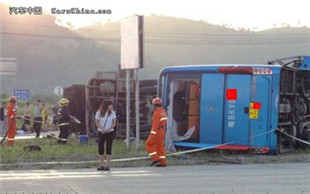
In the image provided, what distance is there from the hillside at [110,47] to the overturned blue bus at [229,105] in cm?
5927

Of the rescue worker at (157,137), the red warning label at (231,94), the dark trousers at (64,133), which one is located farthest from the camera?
the dark trousers at (64,133)

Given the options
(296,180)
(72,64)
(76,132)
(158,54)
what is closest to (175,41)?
(158,54)

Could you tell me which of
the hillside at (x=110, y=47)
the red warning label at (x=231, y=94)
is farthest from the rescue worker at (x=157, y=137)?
the hillside at (x=110, y=47)

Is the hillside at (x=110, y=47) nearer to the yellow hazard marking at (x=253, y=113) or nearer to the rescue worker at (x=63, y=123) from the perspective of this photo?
the rescue worker at (x=63, y=123)

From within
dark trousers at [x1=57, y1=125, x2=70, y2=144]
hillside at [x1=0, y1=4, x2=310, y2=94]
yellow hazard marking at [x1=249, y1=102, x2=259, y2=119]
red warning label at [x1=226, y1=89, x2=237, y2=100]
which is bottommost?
dark trousers at [x1=57, y1=125, x2=70, y2=144]

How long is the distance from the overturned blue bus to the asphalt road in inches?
98.1

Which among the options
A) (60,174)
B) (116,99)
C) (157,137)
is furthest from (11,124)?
(60,174)

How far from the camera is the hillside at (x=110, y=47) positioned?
3515 inches

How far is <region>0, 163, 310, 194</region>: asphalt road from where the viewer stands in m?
9.89

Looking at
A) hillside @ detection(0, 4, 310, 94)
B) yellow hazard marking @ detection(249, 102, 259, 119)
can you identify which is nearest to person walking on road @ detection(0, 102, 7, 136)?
yellow hazard marking @ detection(249, 102, 259, 119)

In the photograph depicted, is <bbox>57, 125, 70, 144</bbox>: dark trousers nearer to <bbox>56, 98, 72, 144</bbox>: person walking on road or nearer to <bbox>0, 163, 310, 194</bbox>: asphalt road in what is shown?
<bbox>56, 98, 72, 144</bbox>: person walking on road

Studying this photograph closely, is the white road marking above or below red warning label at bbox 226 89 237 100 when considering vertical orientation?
below

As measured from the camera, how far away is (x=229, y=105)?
1588cm

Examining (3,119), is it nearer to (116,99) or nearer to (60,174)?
(116,99)
